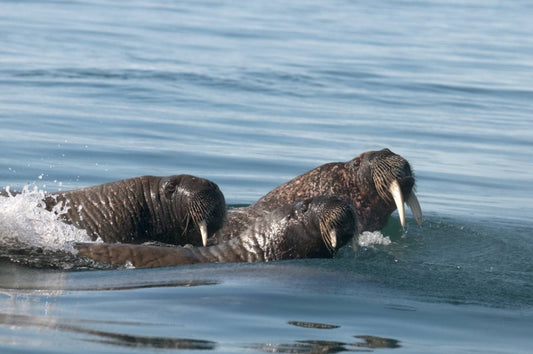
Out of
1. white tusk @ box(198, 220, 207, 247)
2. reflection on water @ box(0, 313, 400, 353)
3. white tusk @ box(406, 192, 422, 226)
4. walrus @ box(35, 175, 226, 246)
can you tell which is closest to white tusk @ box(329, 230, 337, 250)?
white tusk @ box(198, 220, 207, 247)

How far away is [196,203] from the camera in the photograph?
995cm

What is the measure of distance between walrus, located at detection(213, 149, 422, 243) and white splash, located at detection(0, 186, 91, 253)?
5.20ft

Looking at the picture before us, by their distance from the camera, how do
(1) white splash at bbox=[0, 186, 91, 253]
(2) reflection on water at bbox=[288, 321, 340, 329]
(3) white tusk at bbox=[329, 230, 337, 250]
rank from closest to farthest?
1. (2) reflection on water at bbox=[288, 321, 340, 329]
2. (3) white tusk at bbox=[329, 230, 337, 250]
3. (1) white splash at bbox=[0, 186, 91, 253]

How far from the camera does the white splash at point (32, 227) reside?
9070 millimetres

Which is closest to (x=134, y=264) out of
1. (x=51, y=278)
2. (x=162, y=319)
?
(x=51, y=278)

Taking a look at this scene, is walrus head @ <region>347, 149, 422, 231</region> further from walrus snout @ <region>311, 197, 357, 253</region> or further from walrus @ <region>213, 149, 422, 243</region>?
walrus snout @ <region>311, 197, 357, 253</region>

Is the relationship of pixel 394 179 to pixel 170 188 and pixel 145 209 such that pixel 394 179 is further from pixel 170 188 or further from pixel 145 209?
pixel 145 209

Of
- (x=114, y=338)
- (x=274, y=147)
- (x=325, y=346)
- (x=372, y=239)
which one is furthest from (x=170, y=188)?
(x=274, y=147)

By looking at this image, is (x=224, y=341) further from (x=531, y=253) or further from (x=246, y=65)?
(x=246, y=65)

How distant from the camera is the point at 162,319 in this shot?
7.20 meters

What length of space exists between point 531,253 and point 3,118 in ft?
31.9

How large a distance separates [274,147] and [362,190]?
19.4 feet

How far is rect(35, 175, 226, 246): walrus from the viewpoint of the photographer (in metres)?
10.0

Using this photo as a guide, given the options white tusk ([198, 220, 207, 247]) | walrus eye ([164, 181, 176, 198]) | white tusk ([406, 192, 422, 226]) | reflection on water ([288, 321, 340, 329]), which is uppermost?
walrus eye ([164, 181, 176, 198])
